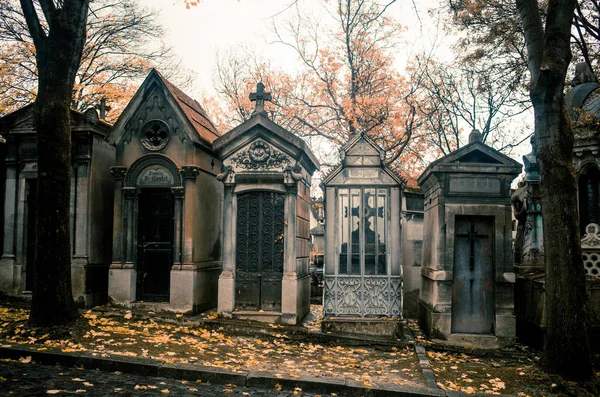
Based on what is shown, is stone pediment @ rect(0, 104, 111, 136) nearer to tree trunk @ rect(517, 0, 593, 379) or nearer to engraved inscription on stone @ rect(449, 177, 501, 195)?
engraved inscription on stone @ rect(449, 177, 501, 195)

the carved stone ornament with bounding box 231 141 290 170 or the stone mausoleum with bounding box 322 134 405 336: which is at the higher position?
the carved stone ornament with bounding box 231 141 290 170

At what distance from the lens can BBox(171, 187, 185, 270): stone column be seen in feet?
35.0

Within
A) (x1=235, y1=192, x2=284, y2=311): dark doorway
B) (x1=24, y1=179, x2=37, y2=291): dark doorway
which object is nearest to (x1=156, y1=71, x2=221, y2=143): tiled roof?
(x1=235, y1=192, x2=284, y2=311): dark doorway

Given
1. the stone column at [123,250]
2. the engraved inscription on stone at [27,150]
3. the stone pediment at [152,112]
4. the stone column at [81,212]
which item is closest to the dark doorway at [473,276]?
the stone pediment at [152,112]

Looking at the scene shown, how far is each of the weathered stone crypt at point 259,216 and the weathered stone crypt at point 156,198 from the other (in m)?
0.89

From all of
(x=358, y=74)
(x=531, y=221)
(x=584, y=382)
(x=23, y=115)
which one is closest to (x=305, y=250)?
(x=531, y=221)

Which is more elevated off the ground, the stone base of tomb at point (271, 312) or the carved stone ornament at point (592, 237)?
the carved stone ornament at point (592, 237)

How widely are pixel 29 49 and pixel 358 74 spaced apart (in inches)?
531

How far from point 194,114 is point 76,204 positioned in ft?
11.1

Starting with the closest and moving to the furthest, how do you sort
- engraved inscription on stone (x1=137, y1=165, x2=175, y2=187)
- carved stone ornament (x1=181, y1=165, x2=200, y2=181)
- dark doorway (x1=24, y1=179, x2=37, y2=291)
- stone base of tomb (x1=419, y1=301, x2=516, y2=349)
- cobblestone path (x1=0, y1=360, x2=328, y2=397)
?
1. cobblestone path (x1=0, y1=360, x2=328, y2=397)
2. stone base of tomb (x1=419, y1=301, x2=516, y2=349)
3. carved stone ornament (x1=181, y1=165, x2=200, y2=181)
4. engraved inscription on stone (x1=137, y1=165, x2=175, y2=187)
5. dark doorway (x1=24, y1=179, x2=37, y2=291)

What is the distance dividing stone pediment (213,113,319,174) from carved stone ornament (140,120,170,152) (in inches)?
53.3

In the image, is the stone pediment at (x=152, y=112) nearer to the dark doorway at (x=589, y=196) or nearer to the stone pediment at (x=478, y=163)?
the stone pediment at (x=478, y=163)

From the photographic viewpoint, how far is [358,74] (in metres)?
22.8

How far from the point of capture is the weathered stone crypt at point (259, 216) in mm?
10211
